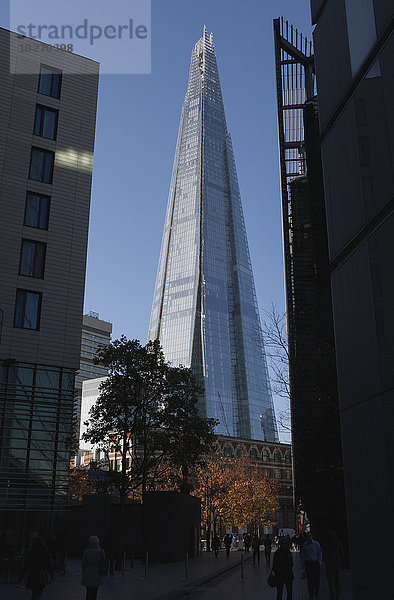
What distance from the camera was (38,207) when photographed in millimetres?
29578

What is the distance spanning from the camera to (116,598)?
16.3m

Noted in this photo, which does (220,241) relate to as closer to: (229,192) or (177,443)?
(229,192)

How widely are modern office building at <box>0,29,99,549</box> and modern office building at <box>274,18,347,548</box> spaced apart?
10.7 meters

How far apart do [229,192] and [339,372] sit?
183 metres

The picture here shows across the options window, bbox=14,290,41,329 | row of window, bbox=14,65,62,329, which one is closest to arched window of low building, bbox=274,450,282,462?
window, bbox=14,290,41,329

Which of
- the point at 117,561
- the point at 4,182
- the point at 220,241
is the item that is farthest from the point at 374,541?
the point at 220,241

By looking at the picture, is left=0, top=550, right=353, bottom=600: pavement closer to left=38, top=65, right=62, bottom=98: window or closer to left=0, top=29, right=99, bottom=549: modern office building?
left=0, top=29, right=99, bottom=549: modern office building

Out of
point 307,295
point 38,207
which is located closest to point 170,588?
point 307,295

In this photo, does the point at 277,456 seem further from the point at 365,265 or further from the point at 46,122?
the point at 365,265

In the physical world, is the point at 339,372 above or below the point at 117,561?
above

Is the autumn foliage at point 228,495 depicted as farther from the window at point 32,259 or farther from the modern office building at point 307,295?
the window at point 32,259

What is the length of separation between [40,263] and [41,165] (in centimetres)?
553

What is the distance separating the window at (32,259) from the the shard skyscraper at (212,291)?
391ft

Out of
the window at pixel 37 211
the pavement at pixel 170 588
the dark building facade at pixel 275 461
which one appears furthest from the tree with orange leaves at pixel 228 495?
the window at pixel 37 211
